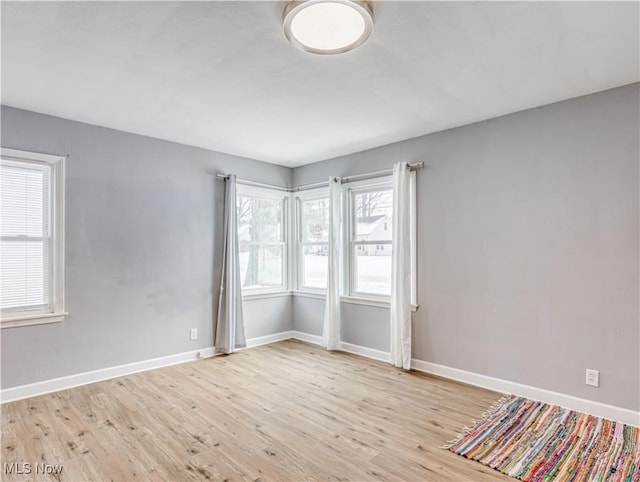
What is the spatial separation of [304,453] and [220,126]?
305 centimetres

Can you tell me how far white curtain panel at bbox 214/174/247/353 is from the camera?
4598 mm

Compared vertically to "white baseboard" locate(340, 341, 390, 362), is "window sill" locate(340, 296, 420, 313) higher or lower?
higher

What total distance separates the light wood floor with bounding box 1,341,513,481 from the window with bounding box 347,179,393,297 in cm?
108

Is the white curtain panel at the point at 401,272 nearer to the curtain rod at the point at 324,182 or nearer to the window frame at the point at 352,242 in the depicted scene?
the curtain rod at the point at 324,182

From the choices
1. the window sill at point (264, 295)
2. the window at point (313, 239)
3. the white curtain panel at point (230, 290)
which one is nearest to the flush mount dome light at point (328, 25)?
the white curtain panel at point (230, 290)

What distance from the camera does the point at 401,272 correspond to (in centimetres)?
407

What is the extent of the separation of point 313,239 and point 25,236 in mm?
3309

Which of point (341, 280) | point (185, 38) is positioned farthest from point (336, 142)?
point (185, 38)

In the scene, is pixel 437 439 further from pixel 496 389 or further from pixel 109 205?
pixel 109 205

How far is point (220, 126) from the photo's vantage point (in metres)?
3.79

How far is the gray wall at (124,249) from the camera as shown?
3437 mm

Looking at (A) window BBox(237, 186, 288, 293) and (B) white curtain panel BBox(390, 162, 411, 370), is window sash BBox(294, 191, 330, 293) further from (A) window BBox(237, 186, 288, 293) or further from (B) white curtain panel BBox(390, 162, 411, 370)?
(B) white curtain panel BBox(390, 162, 411, 370)

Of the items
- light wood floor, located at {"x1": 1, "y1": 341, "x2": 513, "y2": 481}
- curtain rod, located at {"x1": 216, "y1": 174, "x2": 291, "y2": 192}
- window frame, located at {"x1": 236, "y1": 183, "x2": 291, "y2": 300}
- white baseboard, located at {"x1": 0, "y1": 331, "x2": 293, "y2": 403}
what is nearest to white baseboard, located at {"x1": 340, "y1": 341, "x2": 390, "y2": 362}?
light wood floor, located at {"x1": 1, "y1": 341, "x2": 513, "y2": 481}

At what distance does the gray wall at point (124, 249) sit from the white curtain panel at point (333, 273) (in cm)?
143
